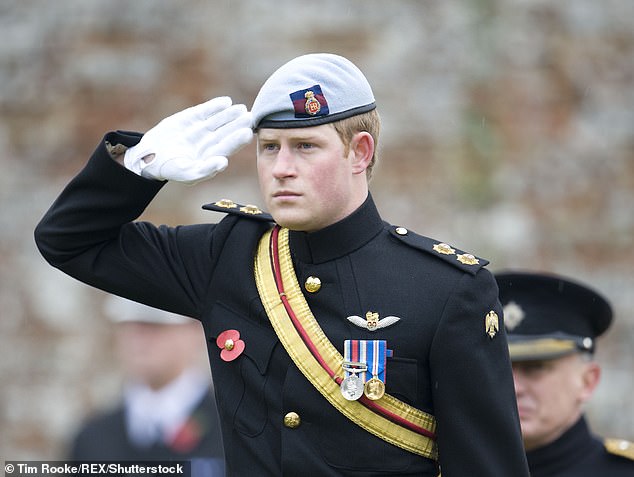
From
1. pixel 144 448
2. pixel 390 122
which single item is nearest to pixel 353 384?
pixel 144 448

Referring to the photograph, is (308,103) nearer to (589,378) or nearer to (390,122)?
(589,378)

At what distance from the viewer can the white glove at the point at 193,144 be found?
3.67 metres

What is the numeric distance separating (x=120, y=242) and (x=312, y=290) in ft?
1.75

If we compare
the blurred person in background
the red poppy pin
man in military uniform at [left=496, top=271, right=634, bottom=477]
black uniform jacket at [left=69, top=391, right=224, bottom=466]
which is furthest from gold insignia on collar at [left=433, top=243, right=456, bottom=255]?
the blurred person in background

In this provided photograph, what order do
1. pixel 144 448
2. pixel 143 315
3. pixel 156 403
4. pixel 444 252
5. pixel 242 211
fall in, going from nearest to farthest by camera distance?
pixel 444 252 < pixel 242 211 < pixel 144 448 < pixel 156 403 < pixel 143 315

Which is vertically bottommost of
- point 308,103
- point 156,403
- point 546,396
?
point 156,403

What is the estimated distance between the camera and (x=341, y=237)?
3705mm

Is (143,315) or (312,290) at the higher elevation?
(312,290)

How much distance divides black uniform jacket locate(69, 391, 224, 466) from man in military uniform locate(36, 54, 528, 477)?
3.07 metres

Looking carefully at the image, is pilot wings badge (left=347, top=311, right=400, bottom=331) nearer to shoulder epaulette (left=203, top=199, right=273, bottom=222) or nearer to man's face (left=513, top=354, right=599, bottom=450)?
shoulder epaulette (left=203, top=199, right=273, bottom=222)

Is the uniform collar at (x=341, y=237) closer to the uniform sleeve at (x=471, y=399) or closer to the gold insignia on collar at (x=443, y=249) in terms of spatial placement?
the gold insignia on collar at (x=443, y=249)

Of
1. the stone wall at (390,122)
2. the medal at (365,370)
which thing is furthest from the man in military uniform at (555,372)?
the stone wall at (390,122)

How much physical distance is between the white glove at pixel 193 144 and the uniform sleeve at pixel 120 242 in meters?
0.06

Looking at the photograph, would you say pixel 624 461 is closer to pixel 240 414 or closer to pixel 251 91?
pixel 240 414
